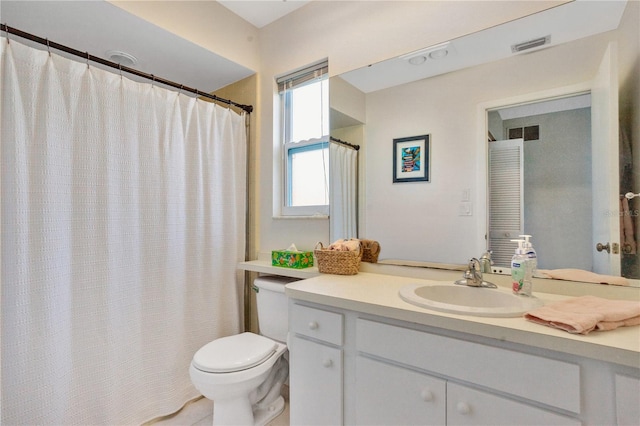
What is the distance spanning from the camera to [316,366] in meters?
1.19

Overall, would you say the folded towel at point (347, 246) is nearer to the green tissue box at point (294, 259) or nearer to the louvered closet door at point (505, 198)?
the green tissue box at point (294, 259)

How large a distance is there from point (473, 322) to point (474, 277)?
406mm

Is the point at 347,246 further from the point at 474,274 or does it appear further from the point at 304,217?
the point at 474,274

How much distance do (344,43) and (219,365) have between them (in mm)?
1910

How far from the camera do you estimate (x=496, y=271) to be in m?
1.25

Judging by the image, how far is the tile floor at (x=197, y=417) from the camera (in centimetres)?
157

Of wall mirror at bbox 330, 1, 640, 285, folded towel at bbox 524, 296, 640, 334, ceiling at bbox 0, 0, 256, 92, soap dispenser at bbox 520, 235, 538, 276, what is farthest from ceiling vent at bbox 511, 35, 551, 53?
ceiling at bbox 0, 0, 256, 92

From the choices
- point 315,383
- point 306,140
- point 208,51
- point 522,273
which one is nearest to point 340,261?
point 315,383

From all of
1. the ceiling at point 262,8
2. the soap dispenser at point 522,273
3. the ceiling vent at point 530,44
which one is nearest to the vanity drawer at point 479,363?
the soap dispenser at point 522,273

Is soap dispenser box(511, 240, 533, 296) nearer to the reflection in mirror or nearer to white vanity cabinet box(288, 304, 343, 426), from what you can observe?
the reflection in mirror

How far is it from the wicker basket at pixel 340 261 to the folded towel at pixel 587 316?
2.57 ft

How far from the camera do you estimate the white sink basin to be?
35.3 inches

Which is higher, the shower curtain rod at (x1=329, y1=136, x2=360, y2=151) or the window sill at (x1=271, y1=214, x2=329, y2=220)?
the shower curtain rod at (x1=329, y1=136, x2=360, y2=151)

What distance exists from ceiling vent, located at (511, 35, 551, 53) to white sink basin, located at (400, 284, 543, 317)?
3.34 feet
